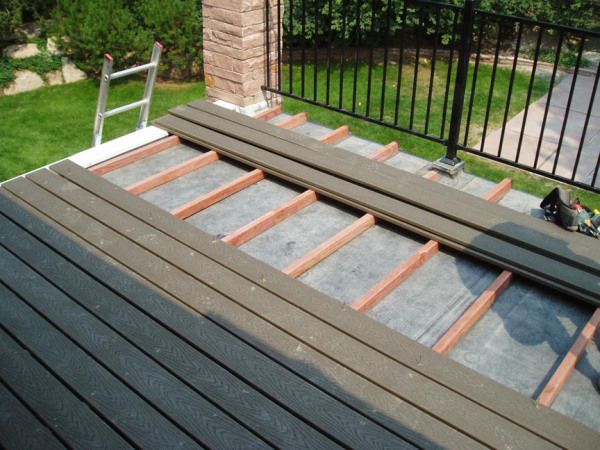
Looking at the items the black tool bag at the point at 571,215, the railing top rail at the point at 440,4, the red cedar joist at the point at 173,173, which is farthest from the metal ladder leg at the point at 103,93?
the black tool bag at the point at 571,215

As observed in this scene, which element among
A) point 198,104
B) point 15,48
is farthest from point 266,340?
point 15,48

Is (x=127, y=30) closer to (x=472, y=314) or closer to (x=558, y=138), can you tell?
(x=558, y=138)

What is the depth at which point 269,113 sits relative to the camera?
6305mm

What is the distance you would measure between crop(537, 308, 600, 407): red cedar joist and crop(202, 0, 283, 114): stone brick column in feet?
12.8

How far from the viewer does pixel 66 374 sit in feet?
10.7

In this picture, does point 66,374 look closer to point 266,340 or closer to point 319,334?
point 266,340

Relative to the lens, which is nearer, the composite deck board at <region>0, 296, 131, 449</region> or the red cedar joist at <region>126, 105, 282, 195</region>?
the composite deck board at <region>0, 296, 131, 449</region>

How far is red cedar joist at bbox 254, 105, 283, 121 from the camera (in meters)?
6.25

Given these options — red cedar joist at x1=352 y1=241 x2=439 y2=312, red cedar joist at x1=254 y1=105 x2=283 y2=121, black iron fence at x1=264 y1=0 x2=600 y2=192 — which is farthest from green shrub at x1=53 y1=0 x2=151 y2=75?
red cedar joist at x1=352 y1=241 x2=439 y2=312

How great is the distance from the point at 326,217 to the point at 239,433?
206 centimetres

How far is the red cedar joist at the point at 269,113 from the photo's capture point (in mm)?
6247

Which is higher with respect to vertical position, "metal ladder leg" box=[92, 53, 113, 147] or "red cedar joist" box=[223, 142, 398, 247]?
"metal ladder leg" box=[92, 53, 113, 147]

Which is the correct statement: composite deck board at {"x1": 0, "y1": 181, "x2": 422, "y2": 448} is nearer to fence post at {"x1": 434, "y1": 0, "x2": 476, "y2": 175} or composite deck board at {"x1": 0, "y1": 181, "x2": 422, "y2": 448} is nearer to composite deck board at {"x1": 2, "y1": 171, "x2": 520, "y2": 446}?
composite deck board at {"x1": 2, "y1": 171, "x2": 520, "y2": 446}

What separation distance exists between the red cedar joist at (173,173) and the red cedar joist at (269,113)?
0.92 metres
